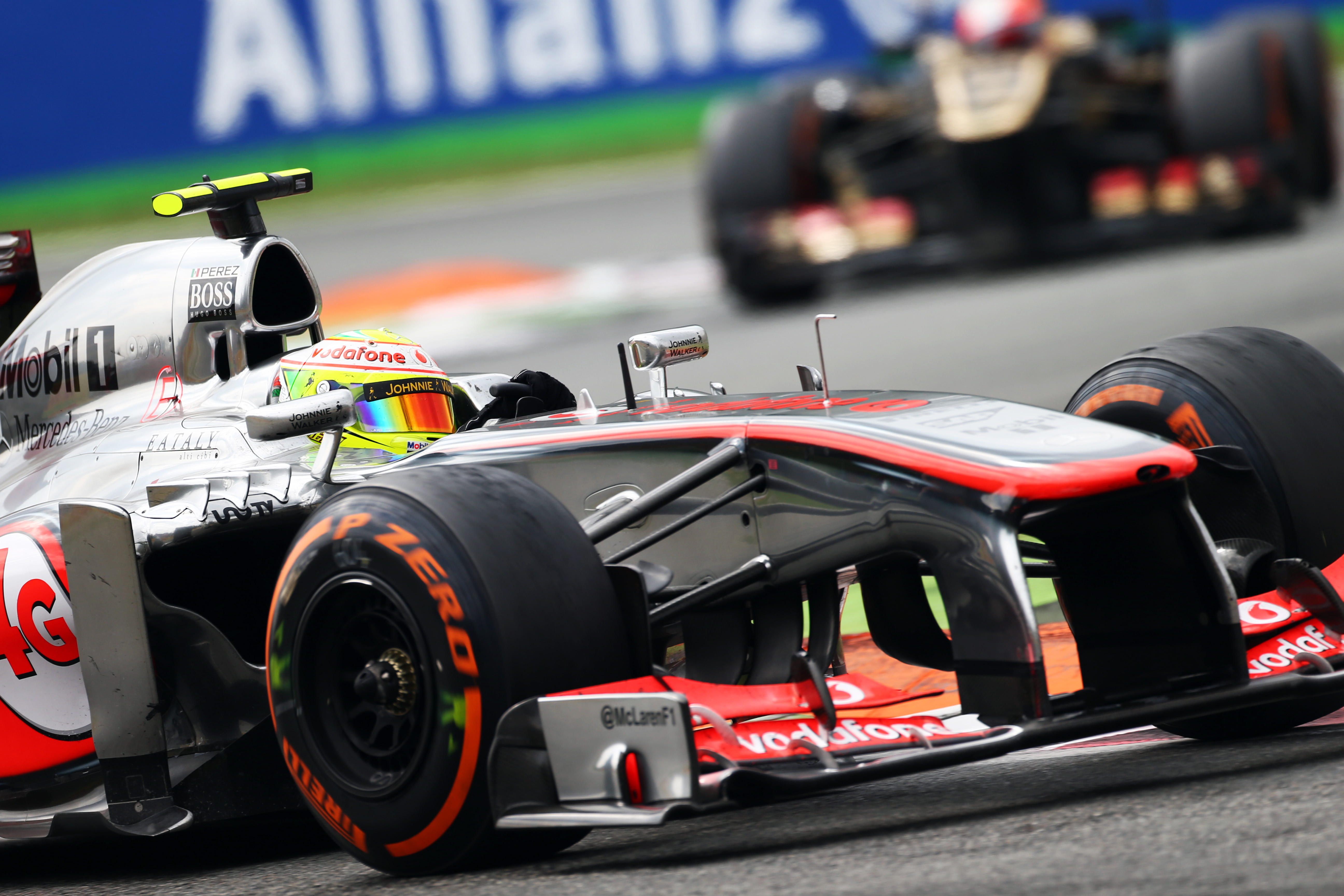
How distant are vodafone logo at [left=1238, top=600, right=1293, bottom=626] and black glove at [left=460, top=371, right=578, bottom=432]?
191cm

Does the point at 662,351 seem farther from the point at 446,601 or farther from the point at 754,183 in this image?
the point at 754,183

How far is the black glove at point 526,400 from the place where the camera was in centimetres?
535

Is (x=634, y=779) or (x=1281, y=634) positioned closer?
(x=634, y=779)

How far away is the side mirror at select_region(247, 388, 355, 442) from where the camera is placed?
191 inches

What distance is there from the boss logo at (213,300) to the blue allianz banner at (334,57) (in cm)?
1554

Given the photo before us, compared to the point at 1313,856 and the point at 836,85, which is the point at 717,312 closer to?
the point at 836,85

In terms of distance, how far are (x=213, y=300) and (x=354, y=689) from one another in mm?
2041

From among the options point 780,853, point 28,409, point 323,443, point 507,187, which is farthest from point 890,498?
point 507,187

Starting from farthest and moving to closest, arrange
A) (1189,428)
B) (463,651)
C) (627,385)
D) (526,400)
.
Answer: (526,400)
(627,385)
(1189,428)
(463,651)

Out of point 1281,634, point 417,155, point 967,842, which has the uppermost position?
point 417,155

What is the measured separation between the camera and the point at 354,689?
163 inches

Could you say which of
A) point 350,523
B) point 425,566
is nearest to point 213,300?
point 350,523

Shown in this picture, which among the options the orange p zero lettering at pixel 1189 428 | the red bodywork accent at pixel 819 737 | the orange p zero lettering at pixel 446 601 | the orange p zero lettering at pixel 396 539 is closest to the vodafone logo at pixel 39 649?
the orange p zero lettering at pixel 396 539

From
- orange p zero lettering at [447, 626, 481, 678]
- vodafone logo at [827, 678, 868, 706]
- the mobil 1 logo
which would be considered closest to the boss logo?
the mobil 1 logo
